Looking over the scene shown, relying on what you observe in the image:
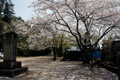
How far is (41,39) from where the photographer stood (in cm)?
1570

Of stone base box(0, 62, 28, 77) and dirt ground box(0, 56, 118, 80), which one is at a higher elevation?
stone base box(0, 62, 28, 77)

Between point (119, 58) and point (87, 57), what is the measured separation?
853cm

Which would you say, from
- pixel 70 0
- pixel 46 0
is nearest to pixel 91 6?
pixel 70 0

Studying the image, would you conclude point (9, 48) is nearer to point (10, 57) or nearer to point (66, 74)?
point (10, 57)

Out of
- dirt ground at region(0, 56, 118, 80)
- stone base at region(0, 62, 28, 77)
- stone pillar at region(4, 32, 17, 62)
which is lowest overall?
dirt ground at region(0, 56, 118, 80)

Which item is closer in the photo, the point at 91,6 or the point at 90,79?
the point at 90,79

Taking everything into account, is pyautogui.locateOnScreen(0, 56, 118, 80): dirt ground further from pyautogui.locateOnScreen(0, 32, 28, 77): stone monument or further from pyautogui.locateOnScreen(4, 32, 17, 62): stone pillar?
pyautogui.locateOnScreen(4, 32, 17, 62): stone pillar

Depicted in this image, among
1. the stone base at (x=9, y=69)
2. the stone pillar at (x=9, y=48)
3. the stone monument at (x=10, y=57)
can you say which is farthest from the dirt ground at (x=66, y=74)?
the stone pillar at (x=9, y=48)

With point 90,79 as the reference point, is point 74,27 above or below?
above

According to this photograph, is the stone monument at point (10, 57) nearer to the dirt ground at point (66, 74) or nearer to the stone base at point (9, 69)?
the stone base at point (9, 69)

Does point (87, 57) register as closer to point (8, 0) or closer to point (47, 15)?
point (47, 15)

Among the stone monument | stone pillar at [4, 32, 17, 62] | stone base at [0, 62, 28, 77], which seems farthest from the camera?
stone pillar at [4, 32, 17, 62]

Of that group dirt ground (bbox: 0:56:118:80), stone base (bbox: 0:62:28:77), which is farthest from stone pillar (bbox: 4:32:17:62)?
dirt ground (bbox: 0:56:118:80)

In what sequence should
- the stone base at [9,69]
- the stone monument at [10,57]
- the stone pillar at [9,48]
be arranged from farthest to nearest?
the stone pillar at [9,48] → the stone monument at [10,57] → the stone base at [9,69]
